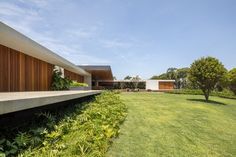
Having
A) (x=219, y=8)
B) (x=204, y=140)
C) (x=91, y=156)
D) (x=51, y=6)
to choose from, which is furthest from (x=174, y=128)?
(x=219, y=8)

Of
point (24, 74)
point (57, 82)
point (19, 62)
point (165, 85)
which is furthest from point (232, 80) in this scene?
point (19, 62)

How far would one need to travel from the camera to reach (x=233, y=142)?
673 cm

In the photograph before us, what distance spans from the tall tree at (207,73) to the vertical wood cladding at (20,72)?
15.1m

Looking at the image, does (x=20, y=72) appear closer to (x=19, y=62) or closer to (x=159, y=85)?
(x=19, y=62)

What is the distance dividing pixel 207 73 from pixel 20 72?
55.9 feet

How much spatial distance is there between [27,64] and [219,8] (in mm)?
11953

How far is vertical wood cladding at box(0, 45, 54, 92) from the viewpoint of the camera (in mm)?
5895

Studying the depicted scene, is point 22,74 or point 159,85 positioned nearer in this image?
point 22,74

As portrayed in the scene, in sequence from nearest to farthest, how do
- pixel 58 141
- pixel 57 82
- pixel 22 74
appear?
1. pixel 58 141
2. pixel 22 74
3. pixel 57 82

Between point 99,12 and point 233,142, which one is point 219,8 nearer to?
point 99,12

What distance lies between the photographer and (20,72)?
→ 22.3 feet

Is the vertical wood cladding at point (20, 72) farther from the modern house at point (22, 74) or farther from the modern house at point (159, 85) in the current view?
the modern house at point (159, 85)

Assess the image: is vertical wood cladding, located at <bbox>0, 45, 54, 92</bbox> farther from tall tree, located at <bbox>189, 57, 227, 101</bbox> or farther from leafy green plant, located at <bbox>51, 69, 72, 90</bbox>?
tall tree, located at <bbox>189, 57, 227, 101</bbox>

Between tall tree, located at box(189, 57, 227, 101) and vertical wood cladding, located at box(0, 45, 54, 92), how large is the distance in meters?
15.1
